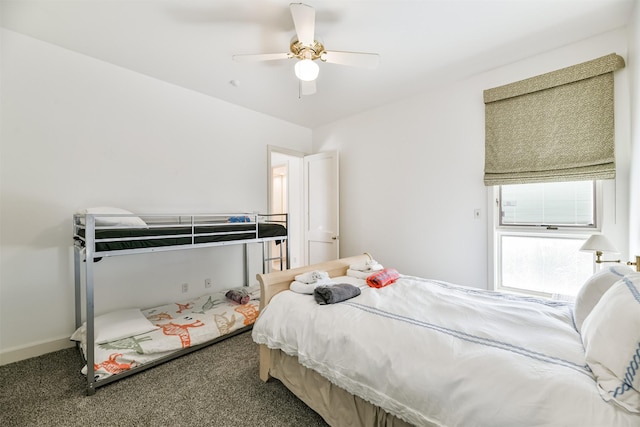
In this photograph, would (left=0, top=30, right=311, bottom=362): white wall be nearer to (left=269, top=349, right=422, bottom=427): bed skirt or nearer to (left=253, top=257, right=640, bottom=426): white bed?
(left=253, top=257, right=640, bottom=426): white bed

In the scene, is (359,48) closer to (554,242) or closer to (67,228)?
(554,242)


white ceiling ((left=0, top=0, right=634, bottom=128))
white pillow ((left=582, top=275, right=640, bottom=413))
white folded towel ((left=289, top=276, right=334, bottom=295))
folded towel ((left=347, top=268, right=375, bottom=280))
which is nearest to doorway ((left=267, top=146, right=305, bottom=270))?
white ceiling ((left=0, top=0, right=634, bottom=128))

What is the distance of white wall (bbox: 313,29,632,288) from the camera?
2.11 m

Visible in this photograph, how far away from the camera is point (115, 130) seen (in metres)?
2.53

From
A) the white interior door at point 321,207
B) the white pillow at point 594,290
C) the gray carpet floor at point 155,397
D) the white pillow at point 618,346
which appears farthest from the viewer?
the white interior door at point 321,207

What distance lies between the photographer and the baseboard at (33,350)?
2.02 metres

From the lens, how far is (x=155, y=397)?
1685 millimetres

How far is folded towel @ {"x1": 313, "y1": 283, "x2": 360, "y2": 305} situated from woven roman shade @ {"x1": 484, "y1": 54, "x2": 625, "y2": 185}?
1943mm

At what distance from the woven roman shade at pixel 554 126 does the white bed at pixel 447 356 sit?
4.24ft

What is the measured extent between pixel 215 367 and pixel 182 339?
0.41 meters

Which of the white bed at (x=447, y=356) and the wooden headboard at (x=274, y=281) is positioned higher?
the wooden headboard at (x=274, y=281)

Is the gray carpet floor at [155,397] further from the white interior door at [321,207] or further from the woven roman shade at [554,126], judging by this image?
the woven roman shade at [554,126]

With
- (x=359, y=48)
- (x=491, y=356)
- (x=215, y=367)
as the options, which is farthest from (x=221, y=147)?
(x=491, y=356)

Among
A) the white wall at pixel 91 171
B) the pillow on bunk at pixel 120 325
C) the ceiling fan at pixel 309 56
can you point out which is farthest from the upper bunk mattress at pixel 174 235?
the ceiling fan at pixel 309 56
